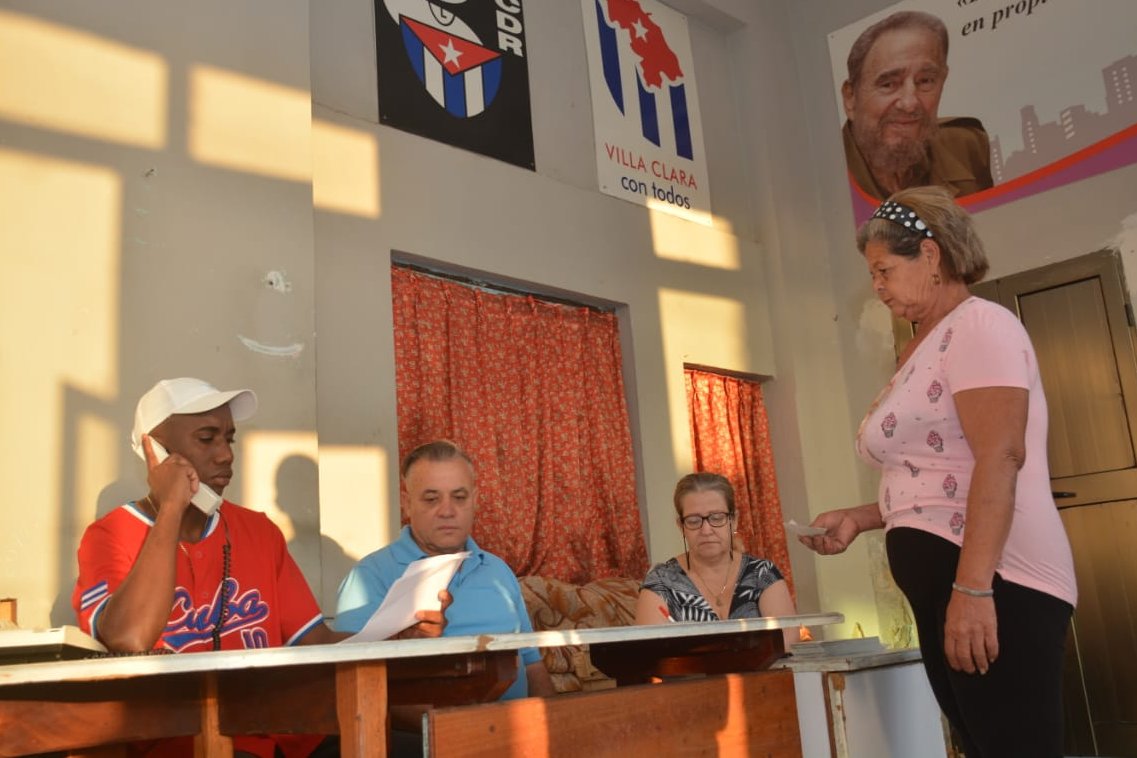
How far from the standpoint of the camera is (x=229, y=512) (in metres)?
2.53

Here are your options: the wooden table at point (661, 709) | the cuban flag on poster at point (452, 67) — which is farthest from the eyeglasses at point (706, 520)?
the cuban flag on poster at point (452, 67)

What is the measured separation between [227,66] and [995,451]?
295cm

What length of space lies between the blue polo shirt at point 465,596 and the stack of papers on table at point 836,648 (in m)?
0.74

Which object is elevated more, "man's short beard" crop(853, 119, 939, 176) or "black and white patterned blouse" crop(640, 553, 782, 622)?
"man's short beard" crop(853, 119, 939, 176)

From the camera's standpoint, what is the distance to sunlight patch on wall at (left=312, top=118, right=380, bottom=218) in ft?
13.6

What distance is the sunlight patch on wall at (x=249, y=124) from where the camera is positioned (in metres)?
3.51

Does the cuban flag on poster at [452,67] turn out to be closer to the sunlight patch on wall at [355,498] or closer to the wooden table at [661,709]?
the sunlight patch on wall at [355,498]

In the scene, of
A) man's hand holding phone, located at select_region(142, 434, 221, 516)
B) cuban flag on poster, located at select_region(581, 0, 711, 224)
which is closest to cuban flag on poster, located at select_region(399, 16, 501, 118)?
cuban flag on poster, located at select_region(581, 0, 711, 224)

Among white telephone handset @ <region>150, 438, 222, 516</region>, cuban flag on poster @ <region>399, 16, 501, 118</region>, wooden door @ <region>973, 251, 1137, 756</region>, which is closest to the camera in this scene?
white telephone handset @ <region>150, 438, 222, 516</region>

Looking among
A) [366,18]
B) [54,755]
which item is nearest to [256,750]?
[54,755]

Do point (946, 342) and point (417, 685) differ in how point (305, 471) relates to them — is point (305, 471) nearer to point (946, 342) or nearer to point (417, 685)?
point (417, 685)

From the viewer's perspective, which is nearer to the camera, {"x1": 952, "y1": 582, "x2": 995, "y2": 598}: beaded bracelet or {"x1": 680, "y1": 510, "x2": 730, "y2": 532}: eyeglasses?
{"x1": 952, "y1": 582, "x2": 995, "y2": 598}: beaded bracelet

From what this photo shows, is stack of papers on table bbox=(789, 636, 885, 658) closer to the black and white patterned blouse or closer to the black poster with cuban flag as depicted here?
the black and white patterned blouse

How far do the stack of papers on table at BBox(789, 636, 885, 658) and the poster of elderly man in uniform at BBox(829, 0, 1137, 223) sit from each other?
13.9ft
